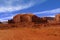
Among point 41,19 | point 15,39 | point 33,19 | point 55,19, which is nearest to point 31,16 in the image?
point 33,19

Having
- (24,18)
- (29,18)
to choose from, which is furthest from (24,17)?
(29,18)

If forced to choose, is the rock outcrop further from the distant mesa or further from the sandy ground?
the sandy ground

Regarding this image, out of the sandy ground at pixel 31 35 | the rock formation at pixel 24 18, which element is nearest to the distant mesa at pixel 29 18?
the rock formation at pixel 24 18

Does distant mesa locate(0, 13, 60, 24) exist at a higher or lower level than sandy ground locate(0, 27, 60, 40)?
higher

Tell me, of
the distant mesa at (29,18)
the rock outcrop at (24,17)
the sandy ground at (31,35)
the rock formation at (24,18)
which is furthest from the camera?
the rock outcrop at (24,17)

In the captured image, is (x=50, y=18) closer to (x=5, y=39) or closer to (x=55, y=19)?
(x=55, y=19)

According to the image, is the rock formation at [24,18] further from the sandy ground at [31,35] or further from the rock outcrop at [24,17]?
the sandy ground at [31,35]

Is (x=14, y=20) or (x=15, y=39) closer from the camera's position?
(x=15, y=39)

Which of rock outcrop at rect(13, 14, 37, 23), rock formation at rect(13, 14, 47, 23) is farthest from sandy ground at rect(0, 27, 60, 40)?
rock outcrop at rect(13, 14, 37, 23)

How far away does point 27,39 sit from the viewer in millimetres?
11141

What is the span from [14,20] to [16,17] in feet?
3.93

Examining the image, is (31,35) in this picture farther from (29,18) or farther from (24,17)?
(24,17)

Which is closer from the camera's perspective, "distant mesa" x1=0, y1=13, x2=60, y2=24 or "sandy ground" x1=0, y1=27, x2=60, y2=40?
"sandy ground" x1=0, y1=27, x2=60, y2=40

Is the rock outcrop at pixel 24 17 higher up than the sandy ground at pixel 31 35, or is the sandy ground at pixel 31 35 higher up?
the rock outcrop at pixel 24 17
